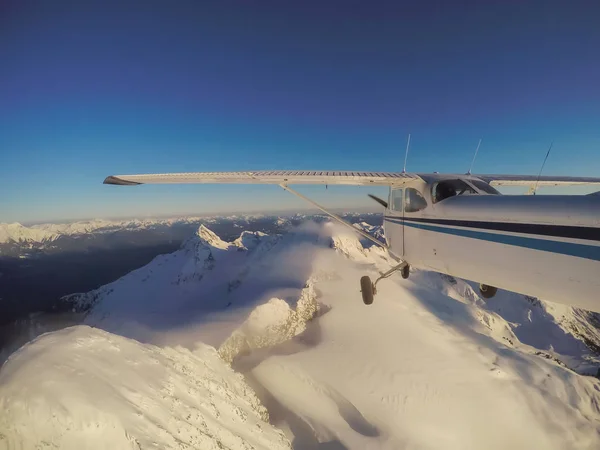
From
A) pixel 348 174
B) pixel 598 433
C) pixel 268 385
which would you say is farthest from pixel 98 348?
pixel 598 433

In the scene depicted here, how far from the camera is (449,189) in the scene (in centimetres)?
548

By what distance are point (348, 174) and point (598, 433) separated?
64.0 meters

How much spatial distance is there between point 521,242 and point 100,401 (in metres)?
9.71

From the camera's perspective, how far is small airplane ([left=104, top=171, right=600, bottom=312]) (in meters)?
3.02

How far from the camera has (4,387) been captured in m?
5.75

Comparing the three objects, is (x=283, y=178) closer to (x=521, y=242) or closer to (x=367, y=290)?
(x=521, y=242)

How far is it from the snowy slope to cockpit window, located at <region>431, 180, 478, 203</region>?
9125mm

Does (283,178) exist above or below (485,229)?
above

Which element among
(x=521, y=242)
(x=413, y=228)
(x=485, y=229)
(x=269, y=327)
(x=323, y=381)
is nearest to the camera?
(x=521, y=242)

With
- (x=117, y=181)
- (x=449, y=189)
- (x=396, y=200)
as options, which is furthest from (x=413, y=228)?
(x=117, y=181)

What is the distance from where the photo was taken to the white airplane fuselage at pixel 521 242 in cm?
297

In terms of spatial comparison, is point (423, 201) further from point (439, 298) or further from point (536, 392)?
point (439, 298)

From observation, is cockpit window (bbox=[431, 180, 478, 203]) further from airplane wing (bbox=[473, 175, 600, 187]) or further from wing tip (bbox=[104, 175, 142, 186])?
wing tip (bbox=[104, 175, 142, 186])

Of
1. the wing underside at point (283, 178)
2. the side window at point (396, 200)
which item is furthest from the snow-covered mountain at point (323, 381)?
the side window at point (396, 200)
